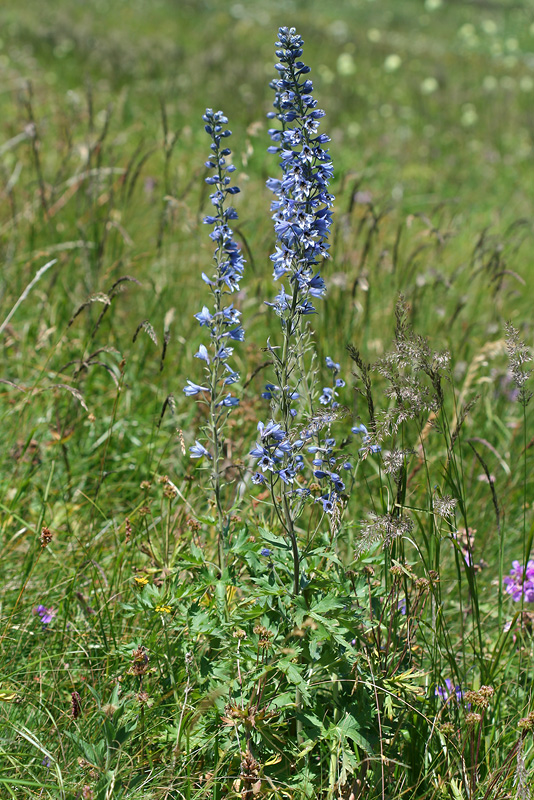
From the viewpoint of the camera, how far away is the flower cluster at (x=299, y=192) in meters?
1.78

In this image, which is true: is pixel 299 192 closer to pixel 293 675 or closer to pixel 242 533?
pixel 242 533

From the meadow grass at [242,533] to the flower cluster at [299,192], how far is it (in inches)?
8.6

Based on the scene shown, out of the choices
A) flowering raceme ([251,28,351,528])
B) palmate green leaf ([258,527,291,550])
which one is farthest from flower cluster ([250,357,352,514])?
palmate green leaf ([258,527,291,550])

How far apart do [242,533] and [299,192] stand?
3.15 feet

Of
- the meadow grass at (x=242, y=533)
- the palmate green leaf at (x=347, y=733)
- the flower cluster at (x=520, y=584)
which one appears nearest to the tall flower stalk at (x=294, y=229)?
the meadow grass at (x=242, y=533)

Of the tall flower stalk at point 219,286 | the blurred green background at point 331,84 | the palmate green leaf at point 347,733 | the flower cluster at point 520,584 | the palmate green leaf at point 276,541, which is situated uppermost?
the blurred green background at point 331,84

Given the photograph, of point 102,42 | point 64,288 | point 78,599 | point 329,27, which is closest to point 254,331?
point 64,288

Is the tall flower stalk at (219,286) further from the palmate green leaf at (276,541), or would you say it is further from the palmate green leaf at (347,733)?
the palmate green leaf at (347,733)

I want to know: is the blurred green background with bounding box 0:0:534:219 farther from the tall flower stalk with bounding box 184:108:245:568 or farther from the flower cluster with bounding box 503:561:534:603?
the flower cluster with bounding box 503:561:534:603

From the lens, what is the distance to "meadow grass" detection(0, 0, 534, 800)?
6.05ft

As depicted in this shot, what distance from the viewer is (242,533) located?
199cm

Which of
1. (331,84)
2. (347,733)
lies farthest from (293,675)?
(331,84)

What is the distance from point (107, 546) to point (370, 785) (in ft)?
4.63

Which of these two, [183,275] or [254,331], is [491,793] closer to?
[254,331]
